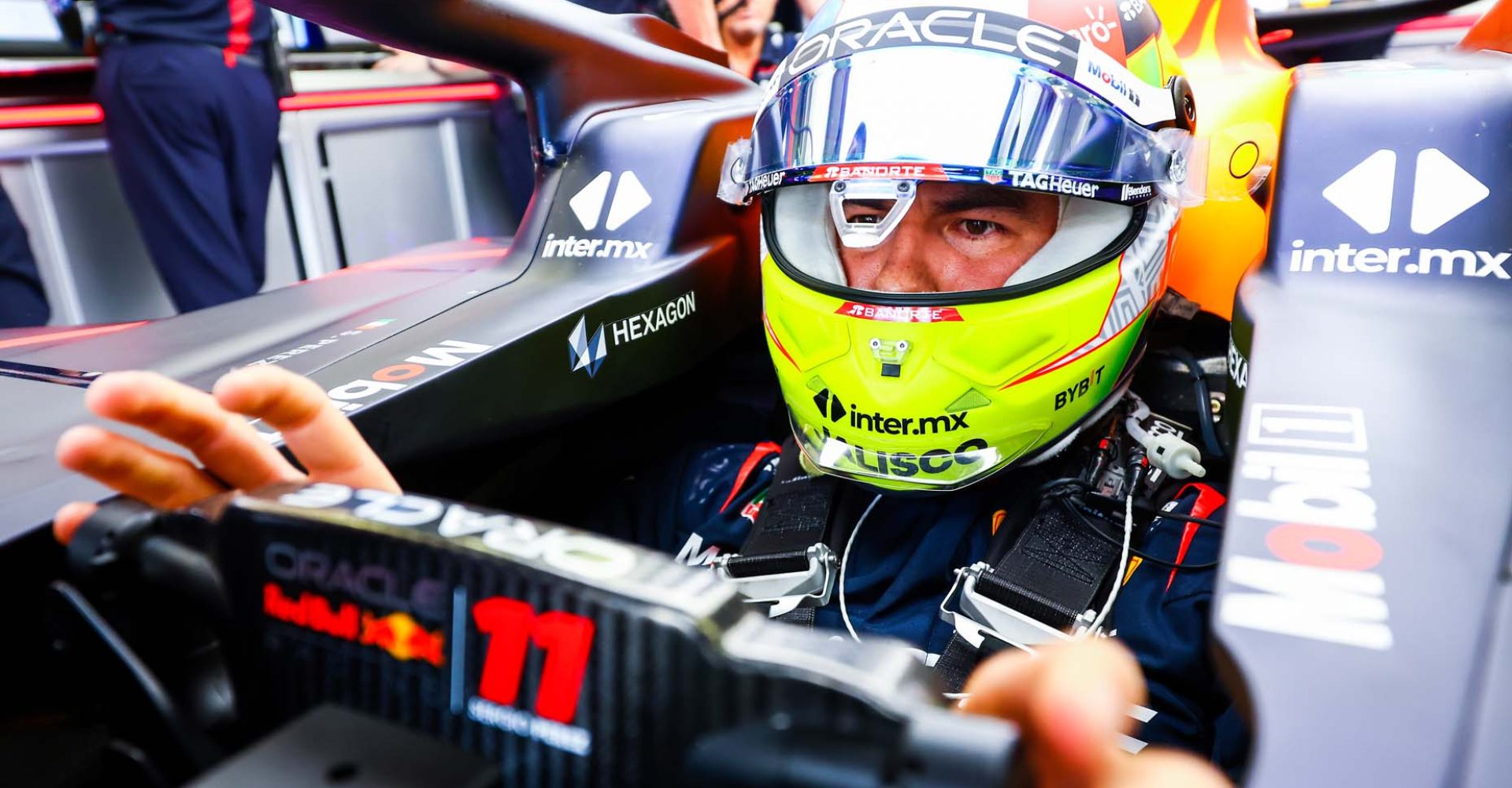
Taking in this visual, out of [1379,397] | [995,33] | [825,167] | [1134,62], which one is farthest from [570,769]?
[1134,62]

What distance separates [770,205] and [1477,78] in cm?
66

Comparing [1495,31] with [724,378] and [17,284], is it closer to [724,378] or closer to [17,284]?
[724,378]

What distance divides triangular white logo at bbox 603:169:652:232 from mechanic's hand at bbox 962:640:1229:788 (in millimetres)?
945

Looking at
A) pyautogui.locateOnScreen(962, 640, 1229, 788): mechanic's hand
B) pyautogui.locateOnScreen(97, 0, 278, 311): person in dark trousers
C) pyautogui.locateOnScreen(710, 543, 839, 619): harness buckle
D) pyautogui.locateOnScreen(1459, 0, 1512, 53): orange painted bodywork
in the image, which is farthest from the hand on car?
pyautogui.locateOnScreen(97, 0, 278, 311): person in dark trousers

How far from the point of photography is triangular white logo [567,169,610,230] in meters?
1.25

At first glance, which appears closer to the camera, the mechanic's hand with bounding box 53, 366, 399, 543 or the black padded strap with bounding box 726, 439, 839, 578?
the mechanic's hand with bounding box 53, 366, 399, 543

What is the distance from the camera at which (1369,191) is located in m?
0.79

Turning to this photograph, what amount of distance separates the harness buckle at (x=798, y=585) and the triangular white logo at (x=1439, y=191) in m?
0.58

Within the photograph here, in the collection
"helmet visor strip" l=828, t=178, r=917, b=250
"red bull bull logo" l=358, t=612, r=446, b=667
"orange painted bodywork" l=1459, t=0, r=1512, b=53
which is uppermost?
"orange painted bodywork" l=1459, t=0, r=1512, b=53

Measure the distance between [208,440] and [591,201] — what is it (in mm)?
714

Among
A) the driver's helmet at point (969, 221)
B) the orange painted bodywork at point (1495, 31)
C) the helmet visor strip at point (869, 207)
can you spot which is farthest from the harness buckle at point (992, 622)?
the orange painted bodywork at point (1495, 31)

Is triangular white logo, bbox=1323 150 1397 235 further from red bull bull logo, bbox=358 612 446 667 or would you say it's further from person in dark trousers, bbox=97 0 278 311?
person in dark trousers, bbox=97 0 278 311

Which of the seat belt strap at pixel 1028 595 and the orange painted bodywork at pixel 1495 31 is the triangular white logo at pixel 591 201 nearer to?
the seat belt strap at pixel 1028 595

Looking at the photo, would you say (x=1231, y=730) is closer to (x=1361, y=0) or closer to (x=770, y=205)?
(x=770, y=205)
